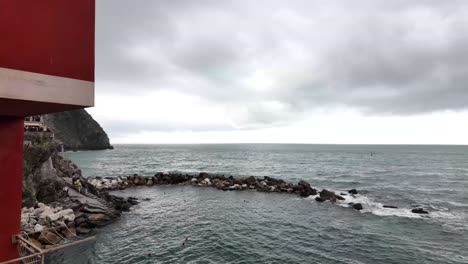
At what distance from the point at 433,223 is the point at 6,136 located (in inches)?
1131

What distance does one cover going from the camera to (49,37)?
595cm

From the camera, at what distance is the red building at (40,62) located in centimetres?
543

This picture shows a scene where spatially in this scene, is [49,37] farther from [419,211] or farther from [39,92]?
[419,211]

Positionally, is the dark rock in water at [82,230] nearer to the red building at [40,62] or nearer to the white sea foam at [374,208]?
the red building at [40,62]

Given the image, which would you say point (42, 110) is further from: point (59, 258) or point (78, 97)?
point (59, 258)

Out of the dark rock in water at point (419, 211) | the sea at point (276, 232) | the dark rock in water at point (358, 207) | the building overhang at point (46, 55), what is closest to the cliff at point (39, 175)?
the sea at point (276, 232)

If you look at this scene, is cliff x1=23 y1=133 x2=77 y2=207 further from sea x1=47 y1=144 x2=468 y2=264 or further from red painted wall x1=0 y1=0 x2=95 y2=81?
red painted wall x1=0 y1=0 x2=95 y2=81

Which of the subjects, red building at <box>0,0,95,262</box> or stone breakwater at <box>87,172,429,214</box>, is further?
stone breakwater at <box>87,172,429,214</box>

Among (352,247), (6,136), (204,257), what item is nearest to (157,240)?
(204,257)

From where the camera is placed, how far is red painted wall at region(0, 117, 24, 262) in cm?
708

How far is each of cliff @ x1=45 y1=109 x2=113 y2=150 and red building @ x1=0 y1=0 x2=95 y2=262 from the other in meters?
128

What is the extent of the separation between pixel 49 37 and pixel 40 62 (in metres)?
0.57

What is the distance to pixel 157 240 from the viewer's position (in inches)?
747

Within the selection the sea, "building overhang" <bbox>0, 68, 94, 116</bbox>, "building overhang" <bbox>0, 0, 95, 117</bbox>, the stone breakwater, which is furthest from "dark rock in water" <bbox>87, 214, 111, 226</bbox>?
"building overhang" <bbox>0, 68, 94, 116</bbox>
